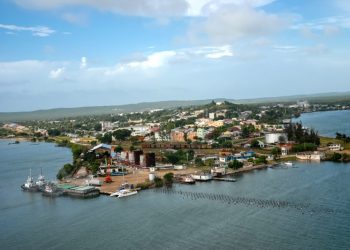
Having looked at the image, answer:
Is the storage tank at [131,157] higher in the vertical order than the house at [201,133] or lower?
lower

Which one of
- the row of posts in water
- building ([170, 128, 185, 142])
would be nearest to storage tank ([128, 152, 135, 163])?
the row of posts in water

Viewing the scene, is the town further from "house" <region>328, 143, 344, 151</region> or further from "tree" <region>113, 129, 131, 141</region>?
"tree" <region>113, 129, 131, 141</region>

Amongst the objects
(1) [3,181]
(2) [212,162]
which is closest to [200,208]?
(2) [212,162]

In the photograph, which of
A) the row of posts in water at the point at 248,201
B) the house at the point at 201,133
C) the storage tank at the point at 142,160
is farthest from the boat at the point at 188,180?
the house at the point at 201,133

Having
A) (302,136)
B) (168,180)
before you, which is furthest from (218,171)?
(302,136)

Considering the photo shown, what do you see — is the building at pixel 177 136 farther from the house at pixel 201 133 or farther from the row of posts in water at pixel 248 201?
the row of posts in water at pixel 248 201
